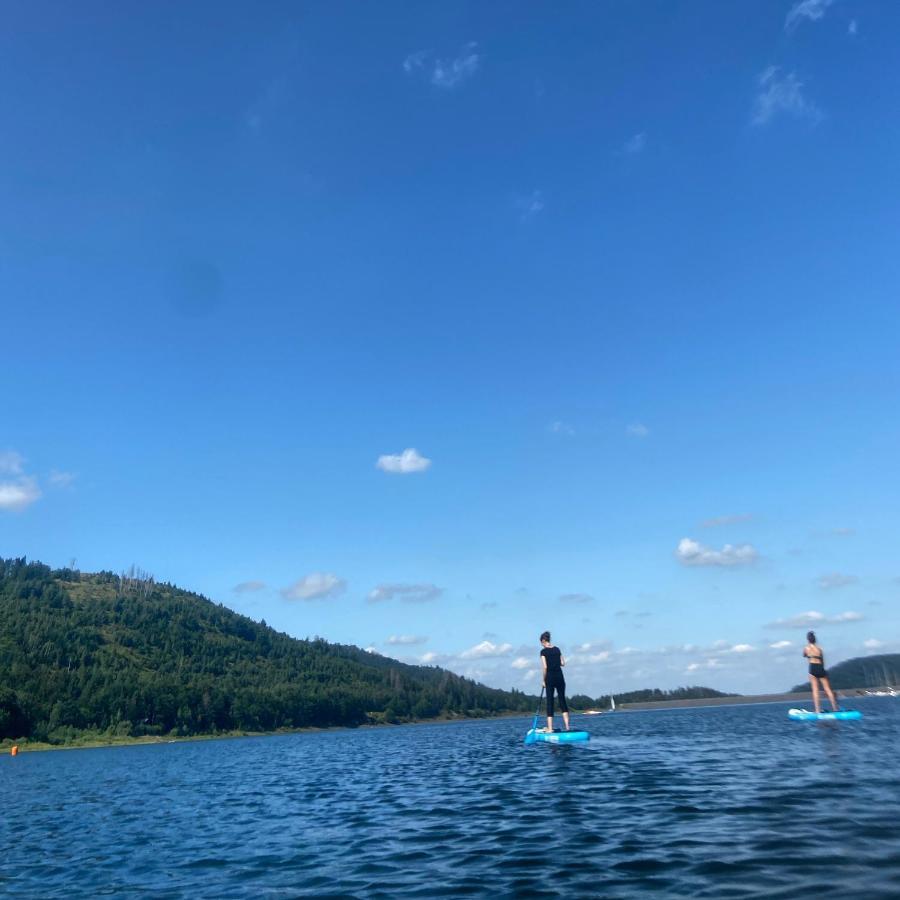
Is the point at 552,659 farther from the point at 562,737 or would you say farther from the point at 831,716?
the point at 831,716

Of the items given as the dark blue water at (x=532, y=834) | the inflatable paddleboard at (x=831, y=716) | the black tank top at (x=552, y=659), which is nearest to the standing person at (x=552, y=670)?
the black tank top at (x=552, y=659)

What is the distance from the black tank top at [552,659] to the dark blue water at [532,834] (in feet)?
15.0

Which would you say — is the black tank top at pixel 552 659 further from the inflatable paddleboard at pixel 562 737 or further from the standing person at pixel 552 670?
the inflatable paddleboard at pixel 562 737

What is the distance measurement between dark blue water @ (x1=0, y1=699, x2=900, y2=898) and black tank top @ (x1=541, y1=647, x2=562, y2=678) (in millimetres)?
4562

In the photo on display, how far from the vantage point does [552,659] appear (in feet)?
113

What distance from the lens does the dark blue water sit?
11055 mm

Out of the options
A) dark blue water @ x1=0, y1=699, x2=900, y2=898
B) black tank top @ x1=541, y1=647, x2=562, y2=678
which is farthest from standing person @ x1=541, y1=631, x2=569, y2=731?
dark blue water @ x1=0, y1=699, x2=900, y2=898

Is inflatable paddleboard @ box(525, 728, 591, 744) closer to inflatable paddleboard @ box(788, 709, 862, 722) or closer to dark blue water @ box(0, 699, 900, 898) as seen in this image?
dark blue water @ box(0, 699, 900, 898)

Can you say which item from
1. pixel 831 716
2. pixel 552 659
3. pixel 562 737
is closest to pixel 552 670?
pixel 552 659

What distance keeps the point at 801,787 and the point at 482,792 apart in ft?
31.3

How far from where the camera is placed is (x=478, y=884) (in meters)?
11.7

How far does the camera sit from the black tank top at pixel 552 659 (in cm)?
3450

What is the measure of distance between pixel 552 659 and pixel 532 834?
2004 cm

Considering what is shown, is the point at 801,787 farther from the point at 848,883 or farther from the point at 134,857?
the point at 134,857
